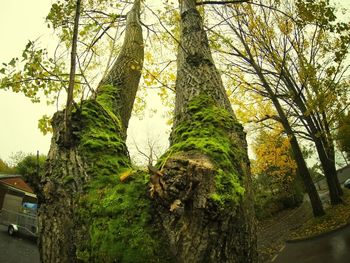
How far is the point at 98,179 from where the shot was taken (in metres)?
2.07

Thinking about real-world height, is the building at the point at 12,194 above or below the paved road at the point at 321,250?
above

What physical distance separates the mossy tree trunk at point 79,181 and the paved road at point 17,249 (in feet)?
33.9

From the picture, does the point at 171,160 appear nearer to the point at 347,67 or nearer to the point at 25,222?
the point at 25,222

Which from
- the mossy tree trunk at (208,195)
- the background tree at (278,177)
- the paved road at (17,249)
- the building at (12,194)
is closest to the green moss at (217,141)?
the mossy tree trunk at (208,195)

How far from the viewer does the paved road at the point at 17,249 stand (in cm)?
1042

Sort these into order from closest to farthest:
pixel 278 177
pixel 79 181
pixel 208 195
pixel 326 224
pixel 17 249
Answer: pixel 208 195, pixel 79 181, pixel 326 224, pixel 17 249, pixel 278 177

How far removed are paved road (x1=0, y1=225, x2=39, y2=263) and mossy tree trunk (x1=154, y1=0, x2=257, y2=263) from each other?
11.1 metres

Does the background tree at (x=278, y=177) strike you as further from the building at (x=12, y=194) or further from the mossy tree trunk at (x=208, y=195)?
the mossy tree trunk at (x=208, y=195)

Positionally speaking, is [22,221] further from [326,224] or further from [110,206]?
[110,206]

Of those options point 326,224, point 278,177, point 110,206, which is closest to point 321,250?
point 326,224

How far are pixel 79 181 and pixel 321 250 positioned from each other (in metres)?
9.31

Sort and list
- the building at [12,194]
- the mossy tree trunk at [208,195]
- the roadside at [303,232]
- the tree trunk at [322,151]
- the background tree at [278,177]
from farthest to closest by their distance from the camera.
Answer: the background tree at [278,177] → the building at [12,194] → the tree trunk at [322,151] → the roadside at [303,232] → the mossy tree trunk at [208,195]

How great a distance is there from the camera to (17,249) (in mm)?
11844

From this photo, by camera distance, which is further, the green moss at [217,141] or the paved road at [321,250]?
the paved road at [321,250]
